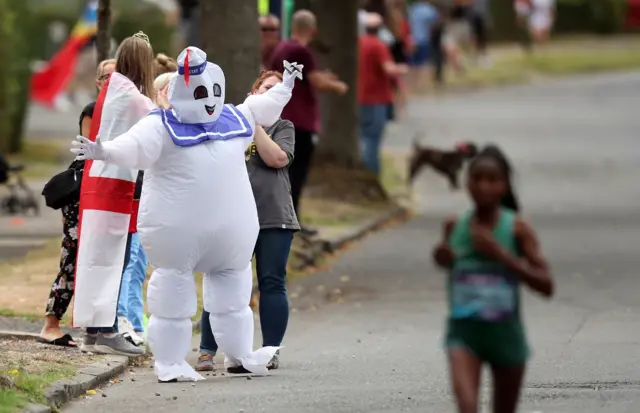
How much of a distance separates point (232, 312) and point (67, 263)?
1552 mm

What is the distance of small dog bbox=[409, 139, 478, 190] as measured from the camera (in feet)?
69.7

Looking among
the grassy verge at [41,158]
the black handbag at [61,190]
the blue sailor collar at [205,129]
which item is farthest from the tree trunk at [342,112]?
the blue sailor collar at [205,129]

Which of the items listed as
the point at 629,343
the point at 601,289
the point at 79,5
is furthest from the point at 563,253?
the point at 79,5

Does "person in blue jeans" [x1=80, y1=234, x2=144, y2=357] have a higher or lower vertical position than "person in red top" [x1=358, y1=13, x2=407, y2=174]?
lower

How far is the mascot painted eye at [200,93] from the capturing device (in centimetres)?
871

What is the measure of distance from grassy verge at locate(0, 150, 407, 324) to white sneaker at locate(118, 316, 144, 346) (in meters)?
0.90

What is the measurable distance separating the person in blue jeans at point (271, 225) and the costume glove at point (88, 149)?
4.36 ft

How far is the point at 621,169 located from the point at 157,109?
17.1 m

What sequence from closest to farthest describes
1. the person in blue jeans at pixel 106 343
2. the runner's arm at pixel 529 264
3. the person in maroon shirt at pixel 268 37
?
the runner's arm at pixel 529 264, the person in blue jeans at pixel 106 343, the person in maroon shirt at pixel 268 37

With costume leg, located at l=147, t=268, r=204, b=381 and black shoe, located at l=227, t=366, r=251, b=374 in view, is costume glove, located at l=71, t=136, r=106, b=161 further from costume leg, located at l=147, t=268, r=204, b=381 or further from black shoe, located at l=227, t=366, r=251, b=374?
black shoe, located at l=227, t=366, r=251, b=374

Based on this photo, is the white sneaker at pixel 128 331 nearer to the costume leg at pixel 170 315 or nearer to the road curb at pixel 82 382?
the road curb at pixel 82 382

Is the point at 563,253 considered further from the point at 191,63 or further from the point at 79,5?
the point at 79,5

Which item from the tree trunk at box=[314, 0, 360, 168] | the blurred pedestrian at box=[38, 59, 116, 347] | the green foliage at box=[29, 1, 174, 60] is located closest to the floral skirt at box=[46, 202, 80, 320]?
the blurred pedestrian at box=[38, 59, 116, 347]

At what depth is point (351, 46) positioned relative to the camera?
19.1 m
